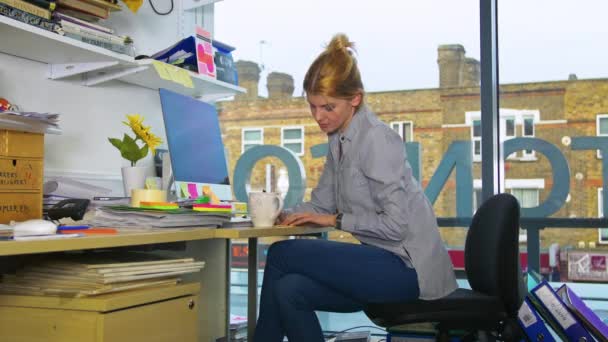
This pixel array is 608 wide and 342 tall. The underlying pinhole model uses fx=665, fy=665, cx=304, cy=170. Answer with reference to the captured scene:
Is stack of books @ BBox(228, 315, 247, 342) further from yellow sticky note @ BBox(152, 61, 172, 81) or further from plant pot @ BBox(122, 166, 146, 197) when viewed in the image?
yellow sticky note @ BBox(152, 61, 172, 81)

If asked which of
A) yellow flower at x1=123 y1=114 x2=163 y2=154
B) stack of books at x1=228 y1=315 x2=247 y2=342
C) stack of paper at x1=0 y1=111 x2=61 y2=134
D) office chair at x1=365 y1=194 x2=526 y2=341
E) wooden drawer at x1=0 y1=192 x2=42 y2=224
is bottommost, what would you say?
stack of books at x1=228 y1=315 x2=247 y2=342

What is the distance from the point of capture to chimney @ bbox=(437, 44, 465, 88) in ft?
15.6

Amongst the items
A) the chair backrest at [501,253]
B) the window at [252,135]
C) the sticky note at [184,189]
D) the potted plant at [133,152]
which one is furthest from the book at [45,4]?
the window at [252,135]

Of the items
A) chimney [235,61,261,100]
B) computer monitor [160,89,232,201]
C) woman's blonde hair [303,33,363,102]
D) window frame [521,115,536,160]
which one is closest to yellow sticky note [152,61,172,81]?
computer monitor [160,89,232,201]

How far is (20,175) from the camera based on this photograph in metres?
1.48

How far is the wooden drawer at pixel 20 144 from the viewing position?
4.70 feet

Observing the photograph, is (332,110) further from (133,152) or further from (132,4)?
(132,4)

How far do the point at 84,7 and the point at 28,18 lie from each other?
0.25m

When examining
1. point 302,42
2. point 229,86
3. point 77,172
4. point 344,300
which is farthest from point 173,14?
point 302,42

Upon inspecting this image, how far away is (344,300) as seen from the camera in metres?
1.64

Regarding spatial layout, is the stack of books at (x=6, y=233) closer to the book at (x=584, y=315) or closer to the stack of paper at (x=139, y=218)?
the stack of paper at (x=139, y=218)

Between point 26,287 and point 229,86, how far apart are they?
1489 millimetres

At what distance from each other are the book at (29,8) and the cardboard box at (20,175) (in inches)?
15.5

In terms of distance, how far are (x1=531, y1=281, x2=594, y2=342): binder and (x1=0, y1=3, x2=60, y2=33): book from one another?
60.2 inches
